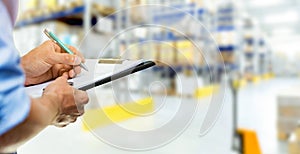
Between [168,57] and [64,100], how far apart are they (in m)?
0.43

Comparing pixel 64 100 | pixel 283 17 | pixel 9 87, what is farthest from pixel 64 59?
pixel 283 17

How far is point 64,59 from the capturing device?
2.19ft

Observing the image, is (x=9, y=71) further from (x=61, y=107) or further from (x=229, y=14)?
(x=229, y=14)

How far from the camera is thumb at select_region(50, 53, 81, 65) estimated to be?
642 mm

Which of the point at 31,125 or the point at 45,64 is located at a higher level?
the point at 45,64

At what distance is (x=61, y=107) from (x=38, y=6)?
3665mm

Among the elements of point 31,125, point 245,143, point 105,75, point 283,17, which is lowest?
point 245,143

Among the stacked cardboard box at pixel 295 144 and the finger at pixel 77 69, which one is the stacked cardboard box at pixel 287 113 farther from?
the finger at pixel 77 69

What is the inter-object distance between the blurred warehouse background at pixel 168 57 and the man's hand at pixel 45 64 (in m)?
0.11

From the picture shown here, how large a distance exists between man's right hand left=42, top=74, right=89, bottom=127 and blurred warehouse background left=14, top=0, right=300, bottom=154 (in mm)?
168

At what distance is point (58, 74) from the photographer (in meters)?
0.74

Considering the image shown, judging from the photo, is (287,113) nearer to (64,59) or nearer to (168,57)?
(168,57)

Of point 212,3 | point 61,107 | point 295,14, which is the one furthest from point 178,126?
point 295,14

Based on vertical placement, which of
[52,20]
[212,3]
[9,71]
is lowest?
[9,71]
